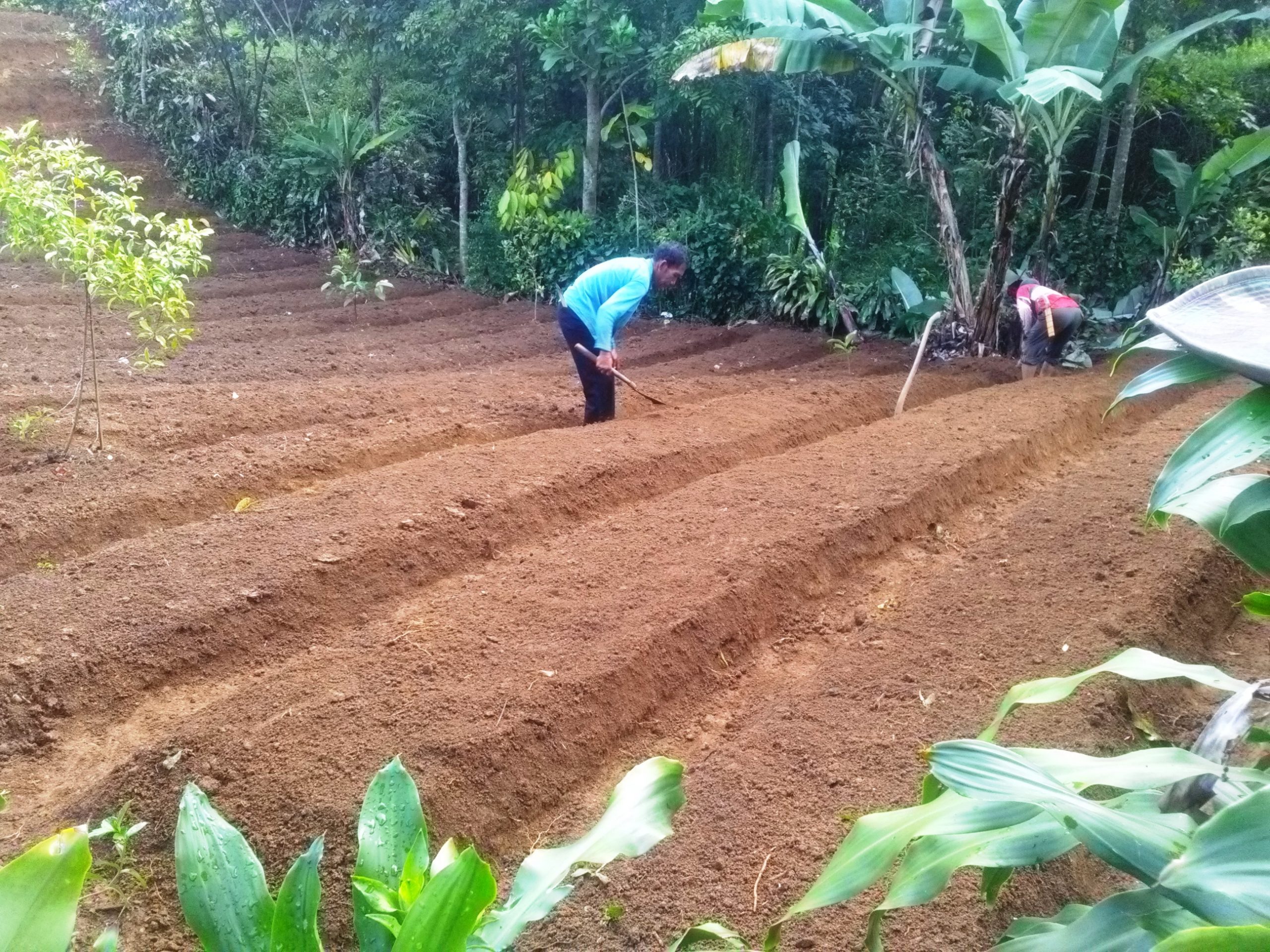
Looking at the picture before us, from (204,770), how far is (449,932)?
1993 millimetres

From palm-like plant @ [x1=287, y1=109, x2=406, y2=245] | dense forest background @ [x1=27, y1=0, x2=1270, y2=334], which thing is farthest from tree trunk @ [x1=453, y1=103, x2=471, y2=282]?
palm-like plant @ [x1=287, y1=109, x2=406, y2=245]

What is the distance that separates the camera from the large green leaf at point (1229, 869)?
1.02 meters

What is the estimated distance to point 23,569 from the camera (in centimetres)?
459

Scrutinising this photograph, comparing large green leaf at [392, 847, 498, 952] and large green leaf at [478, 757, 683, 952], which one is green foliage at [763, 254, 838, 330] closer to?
large green leaf at [478, 757, 683, 952]

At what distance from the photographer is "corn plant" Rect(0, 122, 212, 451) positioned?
16.0ft

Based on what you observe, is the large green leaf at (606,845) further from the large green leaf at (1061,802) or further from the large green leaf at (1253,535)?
the large green leaf at (1253,535)

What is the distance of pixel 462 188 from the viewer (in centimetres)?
1330

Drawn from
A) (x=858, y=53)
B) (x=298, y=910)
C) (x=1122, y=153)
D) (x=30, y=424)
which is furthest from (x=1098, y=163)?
(x=298, y=910)

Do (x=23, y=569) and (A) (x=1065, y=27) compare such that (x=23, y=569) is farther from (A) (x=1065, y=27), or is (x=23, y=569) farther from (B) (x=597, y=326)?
(A) (x=1065, y=27)

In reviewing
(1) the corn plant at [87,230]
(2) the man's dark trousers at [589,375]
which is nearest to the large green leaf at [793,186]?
(2) the man's dark trousers at [589,375]

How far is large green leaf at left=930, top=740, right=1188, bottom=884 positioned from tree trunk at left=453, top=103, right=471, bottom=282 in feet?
42.7

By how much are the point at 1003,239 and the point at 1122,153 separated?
2.51 meters

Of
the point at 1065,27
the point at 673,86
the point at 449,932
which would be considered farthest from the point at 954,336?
the point at 449,932

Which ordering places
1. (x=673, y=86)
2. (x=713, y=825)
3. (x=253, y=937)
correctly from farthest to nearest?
(x=673, y=86)
(x=713, y=825)
(x=253, y=937)
